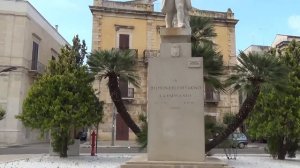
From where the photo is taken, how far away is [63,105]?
592 inches

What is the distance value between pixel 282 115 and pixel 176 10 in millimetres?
7109

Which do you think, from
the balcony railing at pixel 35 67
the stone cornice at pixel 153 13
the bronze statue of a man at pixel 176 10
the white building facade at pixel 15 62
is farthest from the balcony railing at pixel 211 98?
the bronze statue of a man at pixel 176 10

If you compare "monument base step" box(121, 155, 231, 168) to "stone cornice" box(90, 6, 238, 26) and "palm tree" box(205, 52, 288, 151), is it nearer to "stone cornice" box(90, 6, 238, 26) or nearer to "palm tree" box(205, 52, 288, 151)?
"palm tree" box(205, 52, 288, 151)

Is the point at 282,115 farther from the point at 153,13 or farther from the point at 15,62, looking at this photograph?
the point at 153,13

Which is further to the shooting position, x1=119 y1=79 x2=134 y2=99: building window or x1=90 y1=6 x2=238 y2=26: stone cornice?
x1=90 y1=6 x2=238 y2=26: stone cornice

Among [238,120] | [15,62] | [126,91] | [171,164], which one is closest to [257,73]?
[238,120]

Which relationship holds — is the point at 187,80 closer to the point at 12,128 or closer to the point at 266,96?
the point at 266,96

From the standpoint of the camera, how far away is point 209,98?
1387 inches

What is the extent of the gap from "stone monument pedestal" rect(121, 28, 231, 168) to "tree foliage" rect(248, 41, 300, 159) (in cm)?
597

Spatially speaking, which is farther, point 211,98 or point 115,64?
point 211,98

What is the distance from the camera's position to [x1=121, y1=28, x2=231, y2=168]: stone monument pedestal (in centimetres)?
905

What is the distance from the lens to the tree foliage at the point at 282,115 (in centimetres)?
1492

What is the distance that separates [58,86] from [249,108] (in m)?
7.29

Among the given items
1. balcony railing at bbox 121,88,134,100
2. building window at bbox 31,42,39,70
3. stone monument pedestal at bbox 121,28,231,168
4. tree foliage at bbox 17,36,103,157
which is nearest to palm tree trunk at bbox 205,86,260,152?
stone monument pedestal at bbox 121,28,231,168
